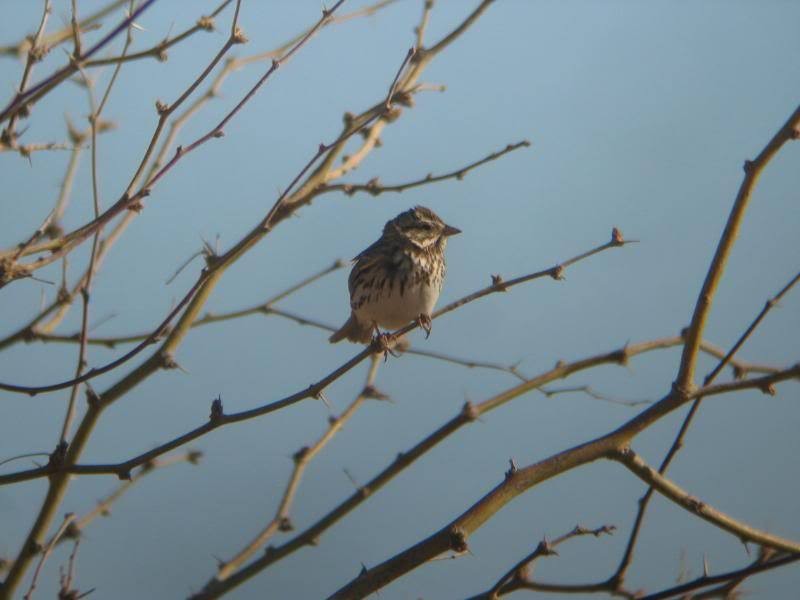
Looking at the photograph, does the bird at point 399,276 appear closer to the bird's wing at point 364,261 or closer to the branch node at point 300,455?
the bird's wing at point 364,261

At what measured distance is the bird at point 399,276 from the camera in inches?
239

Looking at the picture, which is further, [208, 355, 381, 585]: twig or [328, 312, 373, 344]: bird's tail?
[328, 312, 373, 344]: bird's tail

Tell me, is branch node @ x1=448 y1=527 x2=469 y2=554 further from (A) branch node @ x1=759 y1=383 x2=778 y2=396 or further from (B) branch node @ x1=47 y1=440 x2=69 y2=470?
(B) branch node @ x1=47 y1=440 x2=69 y2=470

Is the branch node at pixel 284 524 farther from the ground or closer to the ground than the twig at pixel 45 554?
farther from the ground

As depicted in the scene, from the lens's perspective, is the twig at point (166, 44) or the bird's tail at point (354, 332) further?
the bird's tail at point (354, 332)

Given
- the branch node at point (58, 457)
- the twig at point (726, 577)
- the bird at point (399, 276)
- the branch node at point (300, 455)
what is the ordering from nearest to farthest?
the twig at point (726, 577), the branch node at point (58, 457), the branch node at point (300, 455), the bird at point (399, 276)

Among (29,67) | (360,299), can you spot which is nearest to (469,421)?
(29,67)

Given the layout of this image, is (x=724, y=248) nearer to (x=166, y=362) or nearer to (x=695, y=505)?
(x=695, y=505)

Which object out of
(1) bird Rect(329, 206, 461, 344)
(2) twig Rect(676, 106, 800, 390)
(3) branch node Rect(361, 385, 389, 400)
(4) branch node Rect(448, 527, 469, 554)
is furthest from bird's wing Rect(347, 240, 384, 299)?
(4) branch node Rect(448, 527, 469, 554)

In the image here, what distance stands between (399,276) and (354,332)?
0.55 meters

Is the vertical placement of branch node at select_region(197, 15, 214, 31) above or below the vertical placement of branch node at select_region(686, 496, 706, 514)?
above

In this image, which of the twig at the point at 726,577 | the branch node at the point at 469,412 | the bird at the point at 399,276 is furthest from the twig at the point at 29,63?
the bird at the point at 399,276

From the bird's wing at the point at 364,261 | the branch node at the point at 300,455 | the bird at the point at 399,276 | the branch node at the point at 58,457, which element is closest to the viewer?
the branch node at the point at 58,457

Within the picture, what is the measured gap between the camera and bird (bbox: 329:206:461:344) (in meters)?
6.07
